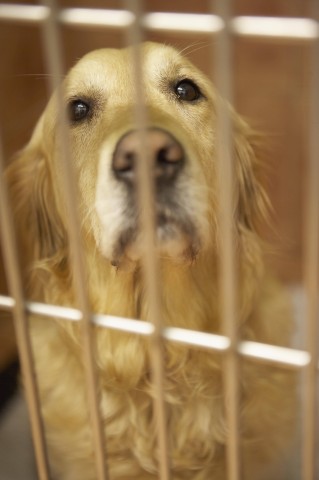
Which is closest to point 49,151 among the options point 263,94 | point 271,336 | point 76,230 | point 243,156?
point 243,156

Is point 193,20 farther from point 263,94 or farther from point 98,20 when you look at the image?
point 263,94

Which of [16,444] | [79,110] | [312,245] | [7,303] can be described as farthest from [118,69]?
[16,444]

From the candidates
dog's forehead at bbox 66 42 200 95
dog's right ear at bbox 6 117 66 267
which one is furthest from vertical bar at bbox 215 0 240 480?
dog's right ear at bbox 6 117 66 267

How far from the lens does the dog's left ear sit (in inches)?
41.7

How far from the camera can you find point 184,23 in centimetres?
40

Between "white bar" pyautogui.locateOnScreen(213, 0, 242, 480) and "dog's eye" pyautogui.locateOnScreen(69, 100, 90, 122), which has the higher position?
"dog's eye" pyautogui.locateOnScreen(69, 100, 90, 122)

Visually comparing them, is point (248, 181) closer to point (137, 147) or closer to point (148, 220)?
point (137, 147)

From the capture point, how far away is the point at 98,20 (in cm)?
42

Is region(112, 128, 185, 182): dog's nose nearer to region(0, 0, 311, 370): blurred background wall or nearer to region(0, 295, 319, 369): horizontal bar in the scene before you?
region(0, 295, 319, 369): horizontal bar

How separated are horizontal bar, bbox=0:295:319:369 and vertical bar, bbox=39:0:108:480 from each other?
0.07 feet

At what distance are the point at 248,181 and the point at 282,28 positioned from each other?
0.71 m

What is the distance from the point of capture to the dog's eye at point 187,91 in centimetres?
95

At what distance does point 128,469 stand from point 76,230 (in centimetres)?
62

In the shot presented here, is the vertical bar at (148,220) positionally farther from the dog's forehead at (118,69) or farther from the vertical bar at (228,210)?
the dog's forehead at (118,69)
